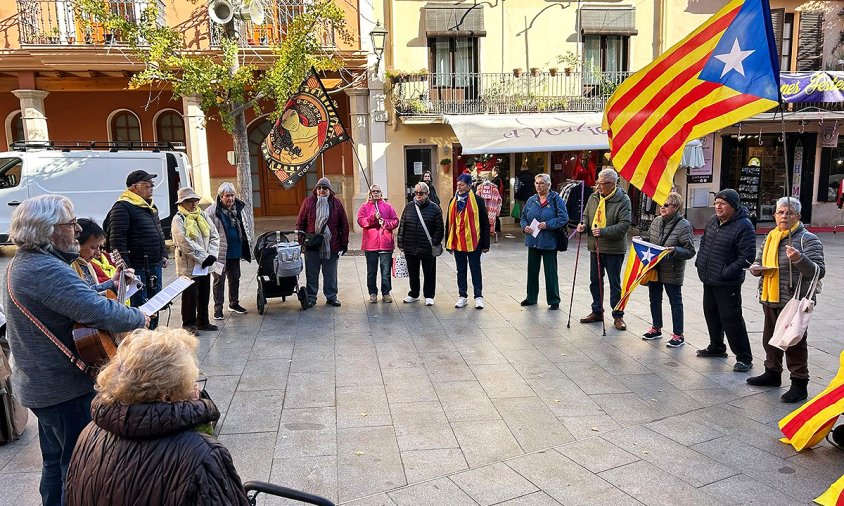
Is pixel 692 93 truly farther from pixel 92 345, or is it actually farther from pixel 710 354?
pixel 92 345

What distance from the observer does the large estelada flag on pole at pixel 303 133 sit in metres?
8.27

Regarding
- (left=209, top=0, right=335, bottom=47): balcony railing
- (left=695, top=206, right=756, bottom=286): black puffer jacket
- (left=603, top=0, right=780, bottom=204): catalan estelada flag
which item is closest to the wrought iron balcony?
(left=209, top=0, right=335, bottom=47): balcony railing

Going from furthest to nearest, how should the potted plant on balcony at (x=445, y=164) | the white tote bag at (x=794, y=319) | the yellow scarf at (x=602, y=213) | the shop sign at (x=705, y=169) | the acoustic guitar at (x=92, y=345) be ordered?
1. the shop sign at (x=705, y=169)
2. the potted plant on balcony at (x=445, y=164)
3. the yellow scarf at (x=602, y=213)
4. the white tote bag at (x=794, y=319)
5. the acoustic guitar at (x=92, y=345)

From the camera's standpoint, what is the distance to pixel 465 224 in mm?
8492

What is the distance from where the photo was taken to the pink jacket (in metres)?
8.72

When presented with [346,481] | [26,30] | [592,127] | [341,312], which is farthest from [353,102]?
[346,481]

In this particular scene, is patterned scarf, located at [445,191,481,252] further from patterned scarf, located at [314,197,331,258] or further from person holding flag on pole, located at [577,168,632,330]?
patterned scarf, located at [314,197,331,258]

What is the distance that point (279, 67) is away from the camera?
11.8 metres

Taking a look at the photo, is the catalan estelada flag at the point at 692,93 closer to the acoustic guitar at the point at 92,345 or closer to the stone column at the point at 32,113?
the acoustic guitar at the point at 92,345

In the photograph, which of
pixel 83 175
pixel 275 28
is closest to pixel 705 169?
pixel 275 28

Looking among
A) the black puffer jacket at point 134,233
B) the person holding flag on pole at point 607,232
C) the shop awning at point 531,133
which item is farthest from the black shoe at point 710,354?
→ the shop awning at point 531,133

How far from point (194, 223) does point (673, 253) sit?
5434 mm

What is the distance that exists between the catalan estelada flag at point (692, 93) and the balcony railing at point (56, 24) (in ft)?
41.7

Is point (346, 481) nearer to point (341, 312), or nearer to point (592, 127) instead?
point (341, 312)
